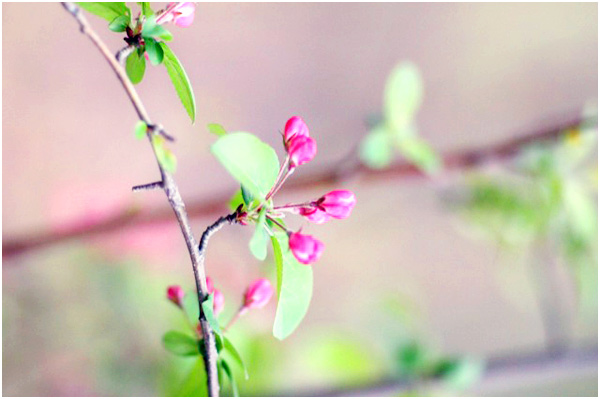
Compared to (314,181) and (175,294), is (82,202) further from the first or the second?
(175,294)

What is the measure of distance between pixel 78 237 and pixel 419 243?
3.14 feet

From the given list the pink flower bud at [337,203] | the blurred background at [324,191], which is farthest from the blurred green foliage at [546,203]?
the pink flower bud at [337,203]

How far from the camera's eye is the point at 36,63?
53.1 inches

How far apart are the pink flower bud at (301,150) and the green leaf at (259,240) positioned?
5 cm

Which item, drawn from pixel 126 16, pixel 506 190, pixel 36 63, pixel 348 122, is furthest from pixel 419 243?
pixel 126 16

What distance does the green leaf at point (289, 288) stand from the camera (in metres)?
0.33

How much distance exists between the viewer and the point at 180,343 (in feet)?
1.31

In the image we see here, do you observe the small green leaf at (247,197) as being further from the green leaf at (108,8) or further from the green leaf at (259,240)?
the green leaf at (108,8)

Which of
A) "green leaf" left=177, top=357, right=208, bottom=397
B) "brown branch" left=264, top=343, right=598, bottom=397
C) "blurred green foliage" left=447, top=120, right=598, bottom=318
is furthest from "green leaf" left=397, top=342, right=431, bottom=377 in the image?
"green leaf" left=177, top=357, right=208, bottom=397

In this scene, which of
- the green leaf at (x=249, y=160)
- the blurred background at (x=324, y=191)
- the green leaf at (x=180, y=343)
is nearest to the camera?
the green leaf at (x=249, y=160)

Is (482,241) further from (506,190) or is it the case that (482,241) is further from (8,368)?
(8,368)

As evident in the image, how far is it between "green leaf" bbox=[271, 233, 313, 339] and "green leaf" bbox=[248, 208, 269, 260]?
17mm

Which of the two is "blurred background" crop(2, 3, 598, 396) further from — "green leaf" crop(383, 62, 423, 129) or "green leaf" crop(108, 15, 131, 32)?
"green leaf" crop(108, 15, 131, 32)

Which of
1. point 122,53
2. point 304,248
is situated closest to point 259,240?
point 304,248
